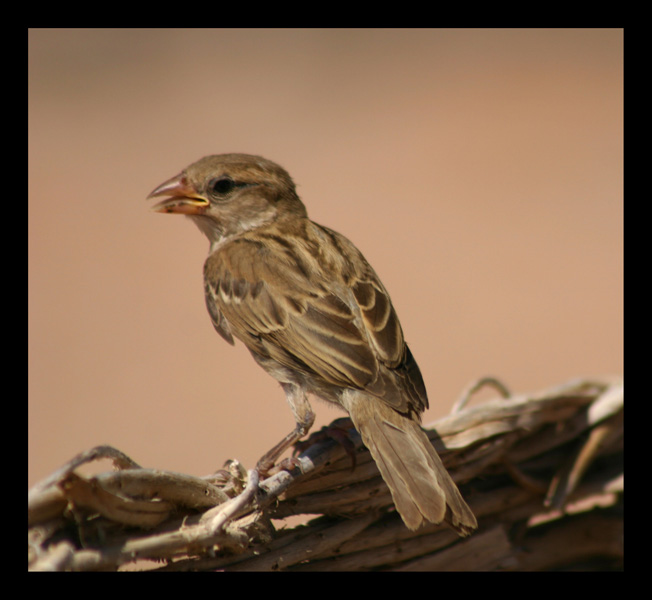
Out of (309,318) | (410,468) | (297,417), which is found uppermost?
(309,318)

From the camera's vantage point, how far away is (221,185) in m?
3.87

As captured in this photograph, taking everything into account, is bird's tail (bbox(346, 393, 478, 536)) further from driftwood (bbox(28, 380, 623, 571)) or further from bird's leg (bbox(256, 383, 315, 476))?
bird's leg (bbox(256, 383, 315, 476))

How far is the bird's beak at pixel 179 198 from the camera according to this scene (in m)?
3.75

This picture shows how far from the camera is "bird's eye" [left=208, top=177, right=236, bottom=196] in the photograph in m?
3.85

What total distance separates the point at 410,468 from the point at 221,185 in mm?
1928

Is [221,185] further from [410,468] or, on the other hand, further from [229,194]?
[410,468]

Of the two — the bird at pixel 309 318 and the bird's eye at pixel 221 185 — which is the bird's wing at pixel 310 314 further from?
the bird's eye at pixel 221 185

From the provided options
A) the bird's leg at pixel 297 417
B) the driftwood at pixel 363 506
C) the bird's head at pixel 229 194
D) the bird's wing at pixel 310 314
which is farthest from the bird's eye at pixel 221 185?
the driftwood at pixel 363 506

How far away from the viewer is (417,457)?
259cm

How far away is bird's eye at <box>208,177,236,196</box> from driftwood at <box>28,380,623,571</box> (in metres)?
1.47

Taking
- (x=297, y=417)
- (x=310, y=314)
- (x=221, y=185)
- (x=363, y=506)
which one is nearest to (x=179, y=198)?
(x=221, y=185)

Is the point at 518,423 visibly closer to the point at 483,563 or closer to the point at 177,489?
the point at 483,563

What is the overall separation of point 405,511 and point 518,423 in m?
0.90
